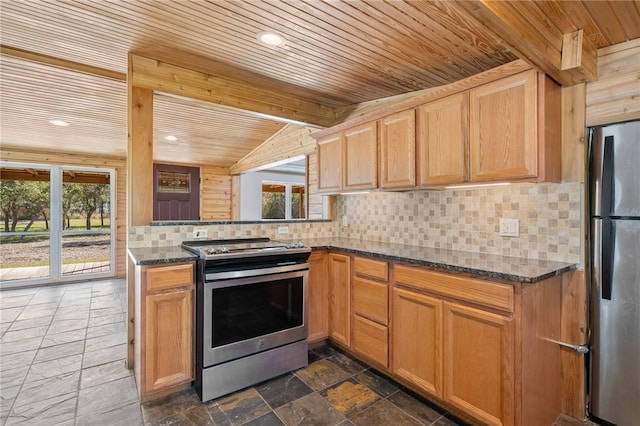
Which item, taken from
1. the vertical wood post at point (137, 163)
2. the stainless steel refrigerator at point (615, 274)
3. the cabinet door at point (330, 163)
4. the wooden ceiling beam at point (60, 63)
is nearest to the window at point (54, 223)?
the wooden ceiling beam at point (60, 63)

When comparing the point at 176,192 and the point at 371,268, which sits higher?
the point at 176,192

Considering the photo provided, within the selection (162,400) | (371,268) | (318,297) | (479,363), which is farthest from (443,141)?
(162,400)

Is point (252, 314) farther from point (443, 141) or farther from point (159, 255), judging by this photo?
point (443, 141)

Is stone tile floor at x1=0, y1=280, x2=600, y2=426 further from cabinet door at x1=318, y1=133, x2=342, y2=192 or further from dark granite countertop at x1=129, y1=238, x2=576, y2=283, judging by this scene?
cabinet door at x1=318, y1=133, x2=342, y2=192

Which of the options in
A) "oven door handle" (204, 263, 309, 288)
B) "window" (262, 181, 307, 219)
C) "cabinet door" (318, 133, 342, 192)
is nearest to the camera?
"oven door handle" (204, 263, 309, 288)

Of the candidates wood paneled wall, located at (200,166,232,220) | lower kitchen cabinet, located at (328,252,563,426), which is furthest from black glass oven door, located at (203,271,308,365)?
wood paneled wall, located at (200,166,232,220)

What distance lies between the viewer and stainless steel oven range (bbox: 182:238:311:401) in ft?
6.70

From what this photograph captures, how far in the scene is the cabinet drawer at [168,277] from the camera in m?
1.93

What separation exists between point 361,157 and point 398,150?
1.36ft

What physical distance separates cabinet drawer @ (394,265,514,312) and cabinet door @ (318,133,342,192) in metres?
1.21

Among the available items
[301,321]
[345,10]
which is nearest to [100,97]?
[345,10]

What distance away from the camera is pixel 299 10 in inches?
71.1

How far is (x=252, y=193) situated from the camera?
279 inches

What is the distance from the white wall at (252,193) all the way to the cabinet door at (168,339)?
4.89 m
